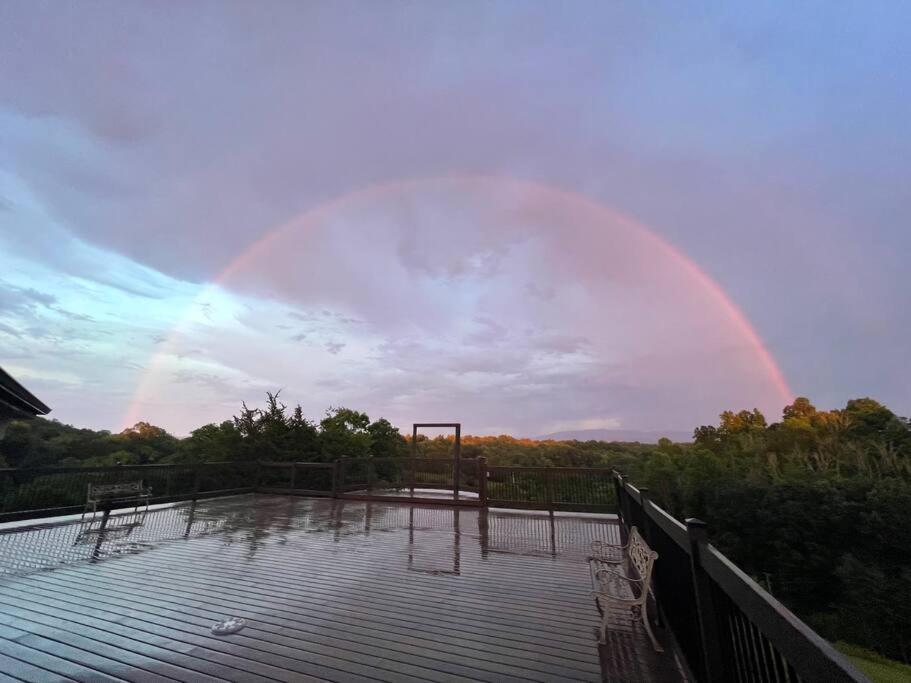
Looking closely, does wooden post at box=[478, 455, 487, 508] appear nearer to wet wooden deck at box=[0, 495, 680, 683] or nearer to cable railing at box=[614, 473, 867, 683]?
wet wooden deck at box=[0, 495, 680, 683]

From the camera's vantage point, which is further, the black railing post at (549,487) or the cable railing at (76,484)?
the black railing post at (549,487)

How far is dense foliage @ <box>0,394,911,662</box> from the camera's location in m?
10.2

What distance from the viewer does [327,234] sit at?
15500mm

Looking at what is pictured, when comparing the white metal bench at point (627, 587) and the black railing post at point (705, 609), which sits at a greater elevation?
the black railing post at point (705, 609)

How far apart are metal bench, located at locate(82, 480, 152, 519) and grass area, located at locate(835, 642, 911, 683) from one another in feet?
45.6

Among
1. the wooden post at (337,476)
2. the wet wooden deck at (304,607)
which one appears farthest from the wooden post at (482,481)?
the wooden post at (337,476)

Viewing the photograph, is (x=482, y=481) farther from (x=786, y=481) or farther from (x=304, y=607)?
(x=786, y=481)

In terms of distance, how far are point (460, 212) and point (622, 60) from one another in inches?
277

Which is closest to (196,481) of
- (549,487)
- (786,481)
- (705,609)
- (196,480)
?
(196,480)

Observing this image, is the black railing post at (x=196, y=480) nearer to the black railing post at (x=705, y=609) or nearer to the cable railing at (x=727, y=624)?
the cable railing at (x=727, y=624)

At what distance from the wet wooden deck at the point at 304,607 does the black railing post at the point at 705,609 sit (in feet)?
3.20

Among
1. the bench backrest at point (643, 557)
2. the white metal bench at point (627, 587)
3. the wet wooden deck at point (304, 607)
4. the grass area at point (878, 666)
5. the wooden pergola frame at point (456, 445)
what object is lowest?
the grass area at point (878, 666)

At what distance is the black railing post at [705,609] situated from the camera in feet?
5.84

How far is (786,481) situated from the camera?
12.0 metres
